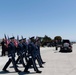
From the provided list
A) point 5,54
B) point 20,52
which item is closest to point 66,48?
point 5,54

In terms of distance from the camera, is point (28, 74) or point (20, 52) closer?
point (28, 74)

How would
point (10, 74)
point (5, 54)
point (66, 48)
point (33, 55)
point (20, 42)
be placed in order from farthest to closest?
point (66, 48) → point (5, 54) → point (20, 42) → point (33, 55) → point (10, 74)

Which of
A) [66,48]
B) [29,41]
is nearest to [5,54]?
[66,48]

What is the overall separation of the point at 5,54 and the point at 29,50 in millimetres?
15289

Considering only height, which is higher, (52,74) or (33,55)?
(33,55)

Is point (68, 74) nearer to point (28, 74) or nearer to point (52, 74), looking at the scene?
point (52, 74)

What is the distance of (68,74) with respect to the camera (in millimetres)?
13570

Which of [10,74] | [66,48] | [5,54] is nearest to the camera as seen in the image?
[10,74]

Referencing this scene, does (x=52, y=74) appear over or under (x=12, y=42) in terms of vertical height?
under

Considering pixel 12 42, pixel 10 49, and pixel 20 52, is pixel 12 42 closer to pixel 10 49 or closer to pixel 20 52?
pixel 10 49

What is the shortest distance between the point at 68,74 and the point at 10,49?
3047 millimetres

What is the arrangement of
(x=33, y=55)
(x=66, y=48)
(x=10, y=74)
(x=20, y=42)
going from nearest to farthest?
(x=10, y=74), (x=33, y=55), (x=20, y=42), (x=66, y=48)

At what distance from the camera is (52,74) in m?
13.5

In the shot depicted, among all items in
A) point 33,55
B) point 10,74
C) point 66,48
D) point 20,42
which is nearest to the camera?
point 10,74
